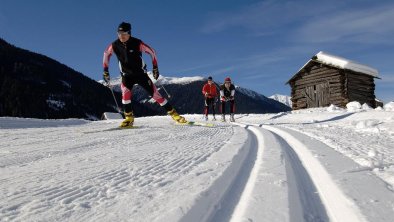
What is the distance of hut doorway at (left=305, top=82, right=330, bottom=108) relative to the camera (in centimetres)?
2794

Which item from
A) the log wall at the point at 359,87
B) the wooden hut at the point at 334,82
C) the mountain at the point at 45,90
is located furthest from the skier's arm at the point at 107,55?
the mountain at the point at 45,90

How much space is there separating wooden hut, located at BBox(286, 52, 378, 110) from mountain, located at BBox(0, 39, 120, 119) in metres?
69.4

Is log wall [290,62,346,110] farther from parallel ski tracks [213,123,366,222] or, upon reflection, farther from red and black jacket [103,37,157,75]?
parallel ski tracks [213,123,366,222]

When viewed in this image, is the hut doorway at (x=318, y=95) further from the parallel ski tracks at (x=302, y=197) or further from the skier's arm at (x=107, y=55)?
the parallel ski tracks at (x=302, y=197)

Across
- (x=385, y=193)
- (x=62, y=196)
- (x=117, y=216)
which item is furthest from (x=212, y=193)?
(x=385, y=193)

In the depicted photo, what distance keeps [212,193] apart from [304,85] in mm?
29135

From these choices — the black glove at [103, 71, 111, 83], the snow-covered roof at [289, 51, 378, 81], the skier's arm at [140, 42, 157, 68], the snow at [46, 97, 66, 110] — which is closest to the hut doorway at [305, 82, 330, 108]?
the snow-covered roof at [289, 51, 378, 81]

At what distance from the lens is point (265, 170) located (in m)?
3.11

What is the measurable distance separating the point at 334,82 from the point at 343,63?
5.63ft

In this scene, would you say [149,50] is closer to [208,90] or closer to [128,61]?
[128,61]

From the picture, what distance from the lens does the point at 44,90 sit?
110812 mm

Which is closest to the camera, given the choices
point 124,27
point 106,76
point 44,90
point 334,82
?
point 124,27

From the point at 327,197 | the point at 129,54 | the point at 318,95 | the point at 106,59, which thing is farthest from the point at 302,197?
the point at 318,95

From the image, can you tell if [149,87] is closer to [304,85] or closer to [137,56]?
[137,56]
